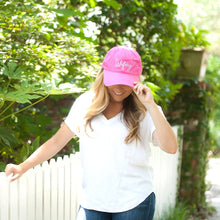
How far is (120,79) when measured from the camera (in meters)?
2.03

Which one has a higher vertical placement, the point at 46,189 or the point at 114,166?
the point at 114,166

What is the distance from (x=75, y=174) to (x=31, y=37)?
1140 millimetres

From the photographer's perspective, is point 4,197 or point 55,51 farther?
point 55,51

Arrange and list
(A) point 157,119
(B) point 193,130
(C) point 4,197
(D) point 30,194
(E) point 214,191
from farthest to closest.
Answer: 1. (E) point 214,191
2. (B) point 193,130
3. (D) point 30,194
4. (C) point 4,197
5. (A) point 157,119

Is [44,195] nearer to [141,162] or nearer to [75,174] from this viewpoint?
[75,174]

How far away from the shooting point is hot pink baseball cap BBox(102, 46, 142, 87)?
2.04m

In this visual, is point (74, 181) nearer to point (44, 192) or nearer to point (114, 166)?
point (44, 192)

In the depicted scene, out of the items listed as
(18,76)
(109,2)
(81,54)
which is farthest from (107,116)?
(109,2)

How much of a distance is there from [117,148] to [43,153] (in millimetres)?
447

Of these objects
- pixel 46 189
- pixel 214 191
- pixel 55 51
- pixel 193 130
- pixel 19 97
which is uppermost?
pixel 55 51

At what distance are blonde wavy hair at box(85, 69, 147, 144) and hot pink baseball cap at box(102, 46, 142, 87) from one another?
87mm

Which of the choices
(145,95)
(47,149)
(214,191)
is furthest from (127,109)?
(214,191)

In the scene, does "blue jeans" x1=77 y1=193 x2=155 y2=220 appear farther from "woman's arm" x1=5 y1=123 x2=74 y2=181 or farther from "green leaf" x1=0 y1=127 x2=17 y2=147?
"green leaf" x1=0 y1=127 x2=17 y2=147

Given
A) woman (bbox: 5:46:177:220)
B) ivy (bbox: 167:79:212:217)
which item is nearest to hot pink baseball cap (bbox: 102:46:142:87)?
woman (bbox: 5:46:177:220)
